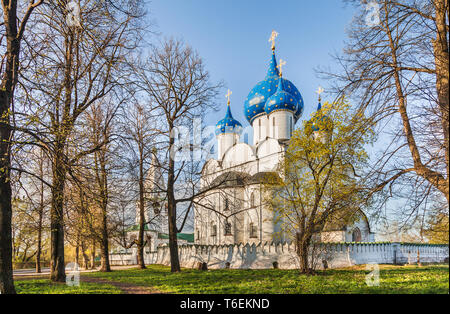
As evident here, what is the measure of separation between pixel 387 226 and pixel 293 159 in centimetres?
665

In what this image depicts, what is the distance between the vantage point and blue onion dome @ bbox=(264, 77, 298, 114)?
29.1 meters

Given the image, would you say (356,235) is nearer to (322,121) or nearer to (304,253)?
(304,253)

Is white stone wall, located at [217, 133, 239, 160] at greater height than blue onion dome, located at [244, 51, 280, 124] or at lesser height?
lesser

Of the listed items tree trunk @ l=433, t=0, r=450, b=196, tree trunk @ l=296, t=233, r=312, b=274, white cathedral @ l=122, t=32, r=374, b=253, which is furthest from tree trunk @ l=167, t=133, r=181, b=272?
tree trunk @ l=433, t=0, r=450, b=196

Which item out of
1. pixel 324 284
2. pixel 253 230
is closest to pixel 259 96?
pixel 253 230

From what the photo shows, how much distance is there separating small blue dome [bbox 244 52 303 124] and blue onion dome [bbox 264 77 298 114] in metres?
1.54

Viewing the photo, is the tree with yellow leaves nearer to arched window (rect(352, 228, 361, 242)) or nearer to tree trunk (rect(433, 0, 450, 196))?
tree trunk (rect(433, 0, 450, 196))

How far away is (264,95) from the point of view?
32062 mm

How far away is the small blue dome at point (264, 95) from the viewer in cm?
3148

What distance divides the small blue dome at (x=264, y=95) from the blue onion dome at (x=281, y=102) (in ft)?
5.04

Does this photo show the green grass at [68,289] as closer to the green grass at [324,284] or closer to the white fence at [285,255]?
the green grass at [324,284]
